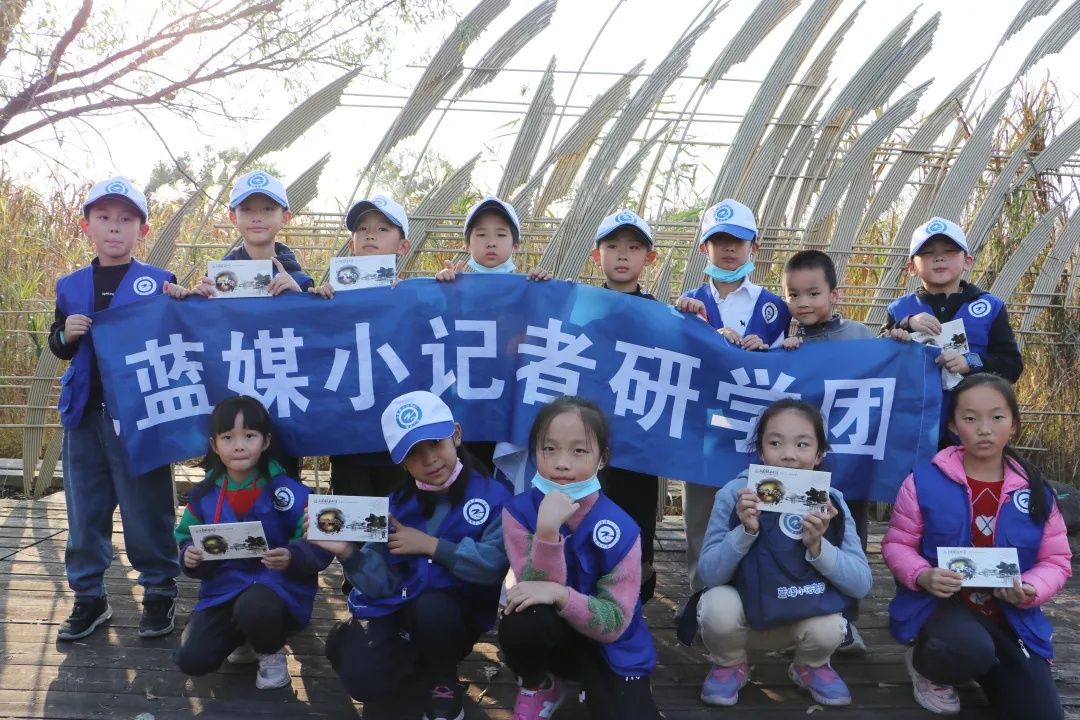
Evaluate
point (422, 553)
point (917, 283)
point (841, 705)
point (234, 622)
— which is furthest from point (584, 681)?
point (917, 283)

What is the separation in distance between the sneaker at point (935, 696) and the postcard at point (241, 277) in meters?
3.27

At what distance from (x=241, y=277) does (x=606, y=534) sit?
2174 mm

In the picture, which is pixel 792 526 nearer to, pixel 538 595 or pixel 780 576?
pixel 780 576

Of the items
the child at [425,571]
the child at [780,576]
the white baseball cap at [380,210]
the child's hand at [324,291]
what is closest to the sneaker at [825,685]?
the child at [780,576]

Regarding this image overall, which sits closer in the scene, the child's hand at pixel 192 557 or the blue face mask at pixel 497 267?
the child's hand at pixel 192 557

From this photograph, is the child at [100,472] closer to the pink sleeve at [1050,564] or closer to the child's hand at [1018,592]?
the child's hand at [1018,592]

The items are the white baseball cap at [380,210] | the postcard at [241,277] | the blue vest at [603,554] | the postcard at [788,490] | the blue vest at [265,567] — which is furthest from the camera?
the white baseball cap at [380,210]

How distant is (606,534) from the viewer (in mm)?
3232

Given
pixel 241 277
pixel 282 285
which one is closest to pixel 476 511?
pixel 282 285

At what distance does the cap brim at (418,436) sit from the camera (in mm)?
3320

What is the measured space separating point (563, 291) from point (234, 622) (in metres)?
2.04

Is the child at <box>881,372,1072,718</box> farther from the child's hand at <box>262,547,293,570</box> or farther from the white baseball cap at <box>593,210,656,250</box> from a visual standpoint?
the child's hand at <box>262,547,293,570</box>

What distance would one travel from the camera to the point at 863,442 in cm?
416

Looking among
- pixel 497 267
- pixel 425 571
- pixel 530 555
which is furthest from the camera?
pixel 497 267
